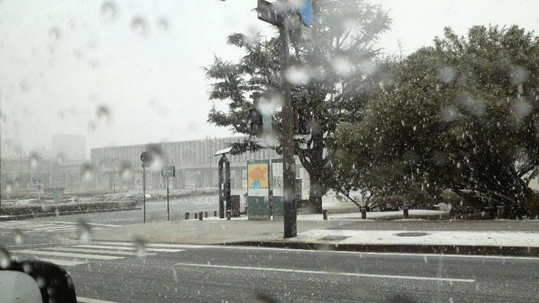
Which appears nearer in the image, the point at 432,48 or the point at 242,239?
the point at 242,239

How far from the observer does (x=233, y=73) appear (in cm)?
2606

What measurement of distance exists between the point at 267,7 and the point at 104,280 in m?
7.53

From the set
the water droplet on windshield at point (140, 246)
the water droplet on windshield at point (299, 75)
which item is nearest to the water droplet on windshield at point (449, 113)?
the water droplet on windshield at point (140, 246)

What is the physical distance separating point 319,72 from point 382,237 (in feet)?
50.4

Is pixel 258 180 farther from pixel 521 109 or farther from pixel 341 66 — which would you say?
pixel 521 109

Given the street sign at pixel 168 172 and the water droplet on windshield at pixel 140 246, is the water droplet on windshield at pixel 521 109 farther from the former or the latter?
the street sign at pixel 168 172

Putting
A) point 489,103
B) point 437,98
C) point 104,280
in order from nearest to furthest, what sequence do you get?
point 104,280, point 489,103, point 437,98

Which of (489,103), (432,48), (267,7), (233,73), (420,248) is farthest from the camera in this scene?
(233,73)

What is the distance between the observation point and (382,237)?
11.2 metres

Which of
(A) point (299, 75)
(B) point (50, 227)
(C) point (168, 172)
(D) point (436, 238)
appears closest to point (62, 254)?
(D) point (436, 238)

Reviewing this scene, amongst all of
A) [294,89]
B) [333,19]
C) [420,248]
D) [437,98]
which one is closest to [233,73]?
[294,89]

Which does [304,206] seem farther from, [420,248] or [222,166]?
[420,248]

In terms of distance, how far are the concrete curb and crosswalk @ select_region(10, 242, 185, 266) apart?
2822 mm

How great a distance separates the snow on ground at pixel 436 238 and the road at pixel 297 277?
85 cm
